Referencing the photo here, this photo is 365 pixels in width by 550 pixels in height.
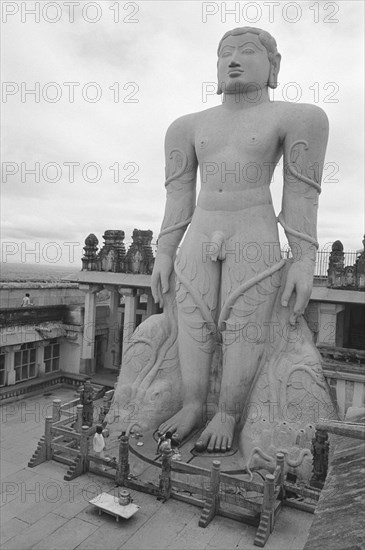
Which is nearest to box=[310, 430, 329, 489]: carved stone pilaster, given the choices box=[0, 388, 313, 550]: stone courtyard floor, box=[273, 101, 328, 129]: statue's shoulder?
box=[0, 388, 313, 550]: stone courtyard floor

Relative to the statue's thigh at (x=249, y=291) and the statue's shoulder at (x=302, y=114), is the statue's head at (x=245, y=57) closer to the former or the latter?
the statue's shoulder at (x=302, y=114)

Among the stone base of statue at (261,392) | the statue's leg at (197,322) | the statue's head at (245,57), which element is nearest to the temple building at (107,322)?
the stone base of statue at (261,392)

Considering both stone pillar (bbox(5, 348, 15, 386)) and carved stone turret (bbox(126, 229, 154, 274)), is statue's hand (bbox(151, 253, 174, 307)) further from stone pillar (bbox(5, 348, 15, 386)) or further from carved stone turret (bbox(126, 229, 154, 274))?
stone pillar (bbox(5, 348, 15, 386))

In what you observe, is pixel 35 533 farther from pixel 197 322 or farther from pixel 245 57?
pixel 245 57

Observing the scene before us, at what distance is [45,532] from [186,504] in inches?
76.8

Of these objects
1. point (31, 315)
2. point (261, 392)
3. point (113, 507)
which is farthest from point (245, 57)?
point (31, 315)

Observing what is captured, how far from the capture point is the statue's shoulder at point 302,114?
Answer: 768 cm

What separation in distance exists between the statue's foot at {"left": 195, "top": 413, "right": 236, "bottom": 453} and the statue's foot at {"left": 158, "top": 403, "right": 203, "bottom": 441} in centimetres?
34

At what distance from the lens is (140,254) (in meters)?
15.5

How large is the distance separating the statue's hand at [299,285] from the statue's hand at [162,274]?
229cm

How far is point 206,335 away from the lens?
8047 mm

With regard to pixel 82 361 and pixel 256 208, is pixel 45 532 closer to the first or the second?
pixel 256 208

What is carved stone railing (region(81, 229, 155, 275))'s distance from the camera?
15461mm

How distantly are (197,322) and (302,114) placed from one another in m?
4.06
